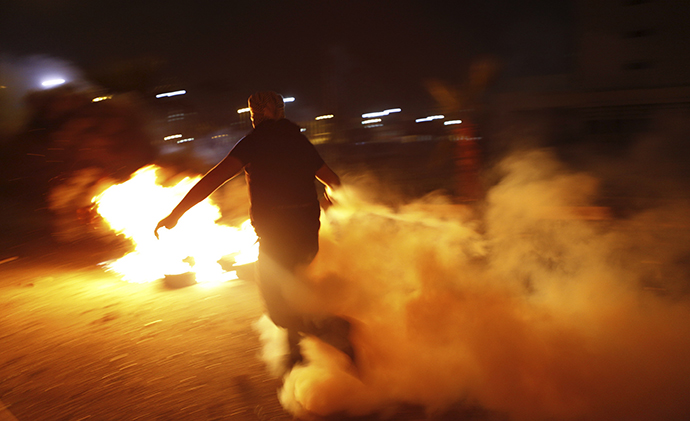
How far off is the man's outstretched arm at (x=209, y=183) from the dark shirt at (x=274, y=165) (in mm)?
52

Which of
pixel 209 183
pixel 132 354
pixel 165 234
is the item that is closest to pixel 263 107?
pixel 209 183

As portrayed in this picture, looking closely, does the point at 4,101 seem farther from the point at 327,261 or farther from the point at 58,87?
the point at 327,261

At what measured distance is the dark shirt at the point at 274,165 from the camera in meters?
3.09

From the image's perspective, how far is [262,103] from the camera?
3.18 metres

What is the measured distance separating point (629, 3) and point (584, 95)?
8406mm

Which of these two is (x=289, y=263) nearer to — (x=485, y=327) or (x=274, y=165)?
(x=274, y=165)

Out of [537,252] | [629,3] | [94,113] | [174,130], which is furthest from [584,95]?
[537,252]

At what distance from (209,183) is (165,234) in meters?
4.42

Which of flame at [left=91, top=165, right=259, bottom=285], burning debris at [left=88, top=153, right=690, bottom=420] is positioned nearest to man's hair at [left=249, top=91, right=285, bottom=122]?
burning debris at [left=88, top=153, right=690, bottom=420]

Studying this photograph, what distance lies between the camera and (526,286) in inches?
181

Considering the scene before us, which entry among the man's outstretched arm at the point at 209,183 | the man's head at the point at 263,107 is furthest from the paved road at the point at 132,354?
the man's head at the point at 263,107

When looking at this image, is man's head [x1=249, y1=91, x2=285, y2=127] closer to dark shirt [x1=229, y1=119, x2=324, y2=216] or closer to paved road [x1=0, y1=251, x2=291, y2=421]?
dark shirt [x1=229, y1=119, x2=324, y2=216]

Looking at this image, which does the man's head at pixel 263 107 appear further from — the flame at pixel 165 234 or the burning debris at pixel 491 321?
the flame at pixel 165 234

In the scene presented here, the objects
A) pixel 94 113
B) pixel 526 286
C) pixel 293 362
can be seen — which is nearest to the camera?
pixel 293 362
